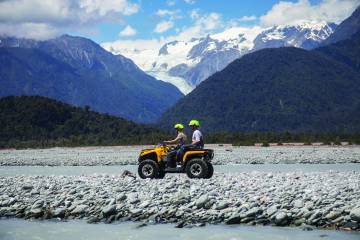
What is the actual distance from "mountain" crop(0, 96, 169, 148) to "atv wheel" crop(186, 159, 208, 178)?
8760 centimetres

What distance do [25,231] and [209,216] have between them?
4615 mm

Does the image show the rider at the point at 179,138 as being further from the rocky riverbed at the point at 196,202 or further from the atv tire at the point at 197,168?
the rocky riverbed at the point at 196,202

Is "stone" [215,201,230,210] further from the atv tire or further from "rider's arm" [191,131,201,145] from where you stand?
"rider's arm" [191,131,201,145]

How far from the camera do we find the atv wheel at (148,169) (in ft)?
68.2

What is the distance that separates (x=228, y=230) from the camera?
13.1m

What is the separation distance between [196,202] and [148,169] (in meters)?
6.25

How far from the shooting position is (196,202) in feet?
49.2

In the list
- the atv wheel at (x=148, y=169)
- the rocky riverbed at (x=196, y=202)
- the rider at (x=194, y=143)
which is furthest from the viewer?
the atv wheel at (x=148, y=169)

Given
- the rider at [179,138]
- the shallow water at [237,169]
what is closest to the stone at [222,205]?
the rider at [179,138]

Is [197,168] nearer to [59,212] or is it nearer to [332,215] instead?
[59,212]

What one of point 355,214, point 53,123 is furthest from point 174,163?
point 53,123

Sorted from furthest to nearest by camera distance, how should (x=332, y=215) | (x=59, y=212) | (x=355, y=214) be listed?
(x=59, y=212)
(x=332, y=215)
(x=355, y=214)

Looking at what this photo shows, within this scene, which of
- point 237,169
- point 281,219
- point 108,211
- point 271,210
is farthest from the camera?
point 237,169

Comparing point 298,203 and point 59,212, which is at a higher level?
point 298,203
